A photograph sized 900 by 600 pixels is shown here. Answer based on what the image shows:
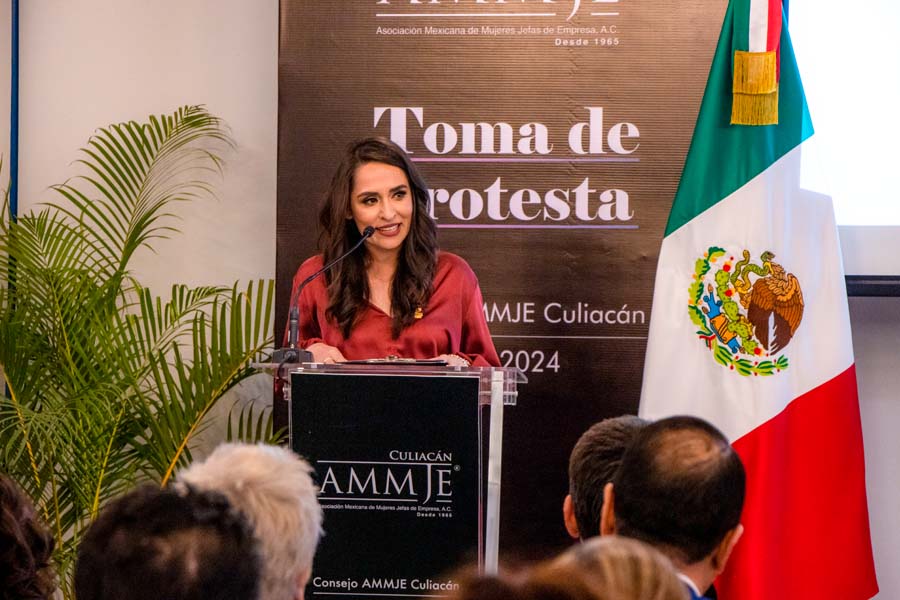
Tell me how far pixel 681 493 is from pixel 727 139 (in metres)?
2.18

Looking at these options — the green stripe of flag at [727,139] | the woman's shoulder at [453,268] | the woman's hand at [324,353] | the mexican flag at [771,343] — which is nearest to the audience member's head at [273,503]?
the woman's hand at [324,353]

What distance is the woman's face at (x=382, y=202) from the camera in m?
3.52

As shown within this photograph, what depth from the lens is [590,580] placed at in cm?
104

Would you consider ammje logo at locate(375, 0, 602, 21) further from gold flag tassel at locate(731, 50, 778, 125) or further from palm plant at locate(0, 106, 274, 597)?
palm plant at locate(0, 106, 274, 597)

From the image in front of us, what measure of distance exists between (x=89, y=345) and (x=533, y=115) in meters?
1.80

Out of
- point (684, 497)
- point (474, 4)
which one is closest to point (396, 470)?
point (684, 497)

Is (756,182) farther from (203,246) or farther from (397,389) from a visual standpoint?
(203,246)

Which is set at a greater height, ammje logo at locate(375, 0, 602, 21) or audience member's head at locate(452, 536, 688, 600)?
ammje logo at locate(375, 0, 602, 21)

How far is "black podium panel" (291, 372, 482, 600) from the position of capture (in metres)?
2.66

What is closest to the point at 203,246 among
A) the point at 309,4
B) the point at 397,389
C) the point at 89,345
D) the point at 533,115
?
the point at 89,345

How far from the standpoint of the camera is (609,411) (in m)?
4.02

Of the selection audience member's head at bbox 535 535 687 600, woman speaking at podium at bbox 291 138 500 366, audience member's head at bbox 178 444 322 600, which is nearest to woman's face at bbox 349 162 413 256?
woman speaking at podium at bbox 291 138 500 366

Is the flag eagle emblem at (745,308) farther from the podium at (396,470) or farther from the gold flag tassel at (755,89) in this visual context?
the podium at (396,470)

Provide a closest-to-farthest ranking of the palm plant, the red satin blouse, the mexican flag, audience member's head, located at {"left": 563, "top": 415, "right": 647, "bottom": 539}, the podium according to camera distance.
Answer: audience member's head, located at {"left": 563, "top": 415, "right": 647, "bottom": 539}, the podium, the red satin blouse, the mexican flag, the palm plant
